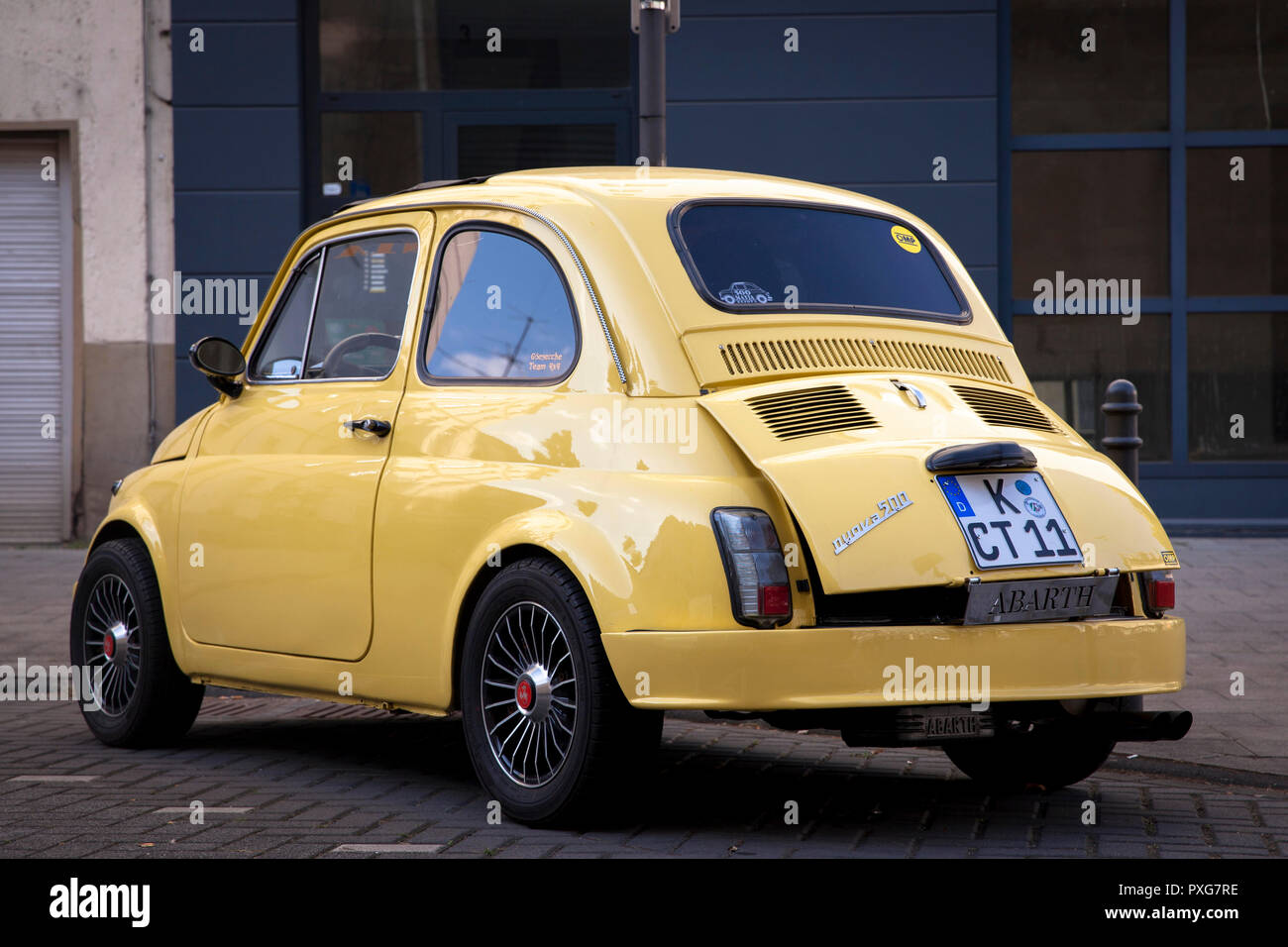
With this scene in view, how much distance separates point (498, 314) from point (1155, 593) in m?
2.18

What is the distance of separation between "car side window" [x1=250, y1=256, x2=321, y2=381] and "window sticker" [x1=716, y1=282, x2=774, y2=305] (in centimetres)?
177

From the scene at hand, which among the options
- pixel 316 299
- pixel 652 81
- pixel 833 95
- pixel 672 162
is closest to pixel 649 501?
pixel 316 299

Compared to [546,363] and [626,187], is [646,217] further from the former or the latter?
[546,363]

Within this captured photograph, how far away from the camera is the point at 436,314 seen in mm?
5582

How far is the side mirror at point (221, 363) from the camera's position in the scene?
20.7 ft

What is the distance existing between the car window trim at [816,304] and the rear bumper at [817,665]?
113 centimetres

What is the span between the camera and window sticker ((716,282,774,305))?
204 inches

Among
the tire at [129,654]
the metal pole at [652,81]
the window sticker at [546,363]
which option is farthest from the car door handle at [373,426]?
the metal pole at [652,81]

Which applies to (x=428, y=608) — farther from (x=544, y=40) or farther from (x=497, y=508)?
(x=544, y=40)

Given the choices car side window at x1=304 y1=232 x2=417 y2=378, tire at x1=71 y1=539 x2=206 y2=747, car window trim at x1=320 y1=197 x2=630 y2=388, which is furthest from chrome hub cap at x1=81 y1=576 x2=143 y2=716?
car window trim at x1=320 y1=197 x2=630 y2=388

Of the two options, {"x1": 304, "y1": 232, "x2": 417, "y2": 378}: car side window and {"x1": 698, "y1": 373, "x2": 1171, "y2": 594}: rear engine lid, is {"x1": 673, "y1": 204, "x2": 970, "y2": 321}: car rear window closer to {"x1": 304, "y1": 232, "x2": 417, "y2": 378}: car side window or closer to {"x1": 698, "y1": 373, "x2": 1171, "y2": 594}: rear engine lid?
{"x1": 698, "y1": 373, "x2": 1171, "y2": 594}: rear engine lid

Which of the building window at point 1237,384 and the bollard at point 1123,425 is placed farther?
the building window at point 1237,384

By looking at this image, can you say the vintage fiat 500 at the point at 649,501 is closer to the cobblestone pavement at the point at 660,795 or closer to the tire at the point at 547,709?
the tire at the point at 547,709
